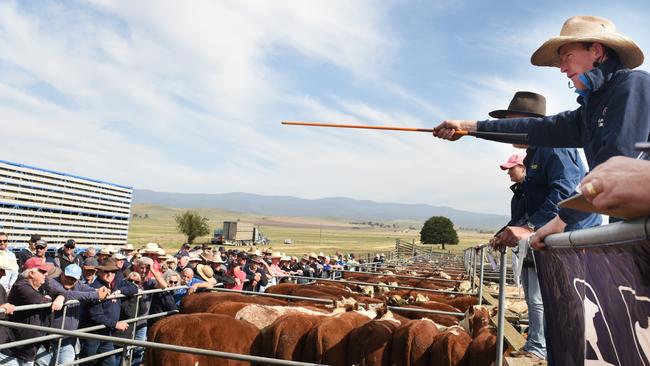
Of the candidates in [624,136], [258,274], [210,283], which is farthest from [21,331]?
[624,136]

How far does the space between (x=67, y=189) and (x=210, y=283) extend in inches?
496

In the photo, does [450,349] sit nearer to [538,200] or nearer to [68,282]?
[538,200]

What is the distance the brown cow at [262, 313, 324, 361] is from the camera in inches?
229

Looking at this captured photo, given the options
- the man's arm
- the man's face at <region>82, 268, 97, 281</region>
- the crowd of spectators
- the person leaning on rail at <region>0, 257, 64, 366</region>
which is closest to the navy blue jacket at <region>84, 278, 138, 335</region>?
the crowd of spectators

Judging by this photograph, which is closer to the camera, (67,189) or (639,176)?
(639,176)

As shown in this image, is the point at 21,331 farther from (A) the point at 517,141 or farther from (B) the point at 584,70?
(B) the point at 584,70

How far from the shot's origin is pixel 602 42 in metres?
2.31

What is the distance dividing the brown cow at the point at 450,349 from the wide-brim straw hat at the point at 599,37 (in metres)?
3.52

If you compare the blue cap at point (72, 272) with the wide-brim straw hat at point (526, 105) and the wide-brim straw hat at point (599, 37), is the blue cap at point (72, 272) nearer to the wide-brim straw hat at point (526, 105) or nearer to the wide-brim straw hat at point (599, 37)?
the wide-brim straw hat at point (526, 105)

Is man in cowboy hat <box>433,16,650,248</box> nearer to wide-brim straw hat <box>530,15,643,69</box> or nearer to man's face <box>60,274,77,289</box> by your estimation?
wide-brim straw hat <box>530,15,643,69</box>

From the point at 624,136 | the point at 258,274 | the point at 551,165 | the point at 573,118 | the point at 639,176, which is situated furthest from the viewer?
the point at 258,274

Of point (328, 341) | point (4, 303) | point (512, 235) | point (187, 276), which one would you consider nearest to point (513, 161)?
point (512, 235)

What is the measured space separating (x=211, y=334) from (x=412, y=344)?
7.99 feet

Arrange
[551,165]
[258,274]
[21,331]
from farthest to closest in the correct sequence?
[258,274], [21,331], [551,165]
